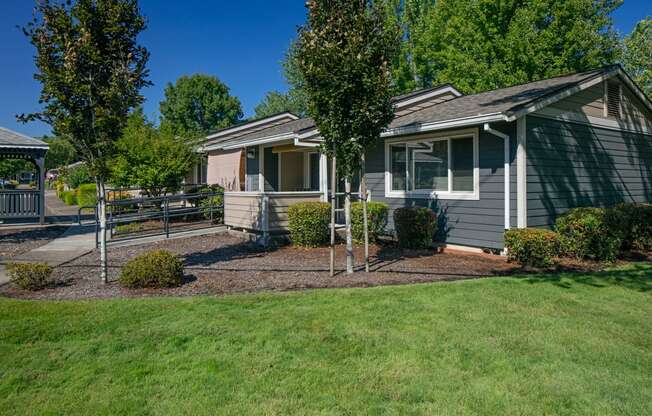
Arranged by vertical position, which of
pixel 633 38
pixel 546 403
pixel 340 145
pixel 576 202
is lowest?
pixel 546 403

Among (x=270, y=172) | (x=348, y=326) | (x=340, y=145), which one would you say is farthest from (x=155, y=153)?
(x=348, y=326)

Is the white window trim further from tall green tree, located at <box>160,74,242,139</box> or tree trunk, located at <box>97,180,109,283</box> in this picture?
tall green tree, located at <box>160,74,242,139</box>

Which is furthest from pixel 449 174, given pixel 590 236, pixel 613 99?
pixel 613 99

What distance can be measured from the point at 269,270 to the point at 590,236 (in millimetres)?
5835

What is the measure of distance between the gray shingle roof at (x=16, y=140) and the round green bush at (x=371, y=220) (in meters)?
11.8

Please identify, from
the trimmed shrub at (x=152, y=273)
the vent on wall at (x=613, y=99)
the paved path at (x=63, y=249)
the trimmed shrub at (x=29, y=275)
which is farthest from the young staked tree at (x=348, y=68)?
the vent on wall at (x=613, y=99)

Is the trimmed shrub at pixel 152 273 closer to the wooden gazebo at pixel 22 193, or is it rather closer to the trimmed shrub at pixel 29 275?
the trimmed shrub at pixel 29 275

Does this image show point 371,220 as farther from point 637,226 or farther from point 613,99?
point 613,99

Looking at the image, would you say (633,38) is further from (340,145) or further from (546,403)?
(546,403)

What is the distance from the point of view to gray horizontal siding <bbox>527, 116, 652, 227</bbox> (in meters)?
8.93

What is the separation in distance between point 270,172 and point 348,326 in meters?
11.1

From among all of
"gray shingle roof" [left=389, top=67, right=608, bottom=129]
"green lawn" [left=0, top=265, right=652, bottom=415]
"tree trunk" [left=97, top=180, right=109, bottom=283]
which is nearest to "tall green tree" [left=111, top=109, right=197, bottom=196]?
"tree trunk" [left=97, top=180, right=109, bottom=283]

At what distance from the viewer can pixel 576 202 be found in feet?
32.2

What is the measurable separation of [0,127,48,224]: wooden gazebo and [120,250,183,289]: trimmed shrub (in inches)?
448
